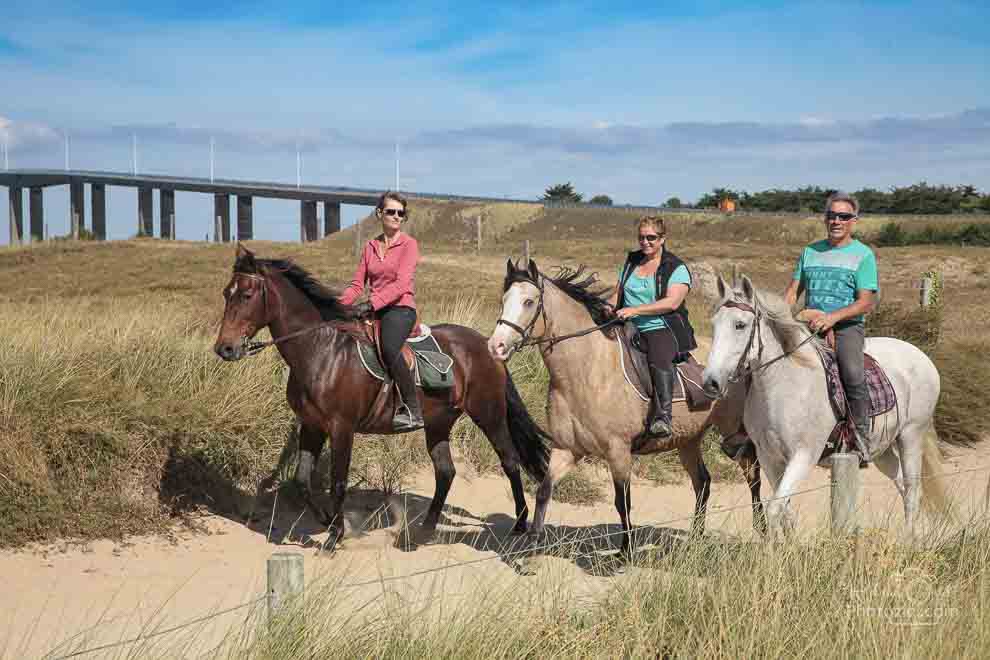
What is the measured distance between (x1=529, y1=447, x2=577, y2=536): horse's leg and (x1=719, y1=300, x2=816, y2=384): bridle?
4.86 feet

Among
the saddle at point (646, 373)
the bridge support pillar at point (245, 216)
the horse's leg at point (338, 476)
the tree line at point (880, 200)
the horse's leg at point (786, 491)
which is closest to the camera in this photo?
the horse's leg at point (786, 491)

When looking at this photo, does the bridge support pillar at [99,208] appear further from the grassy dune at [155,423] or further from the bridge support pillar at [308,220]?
the grassy dune at [155,423]

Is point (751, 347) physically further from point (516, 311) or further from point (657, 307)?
point (516, 311)

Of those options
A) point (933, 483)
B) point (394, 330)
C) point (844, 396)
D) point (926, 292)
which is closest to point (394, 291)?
point (394, 330)

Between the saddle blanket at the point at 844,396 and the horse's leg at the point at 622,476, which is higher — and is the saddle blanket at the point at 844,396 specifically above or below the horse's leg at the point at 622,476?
above

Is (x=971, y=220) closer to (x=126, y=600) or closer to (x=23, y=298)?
(x=23, y=298)

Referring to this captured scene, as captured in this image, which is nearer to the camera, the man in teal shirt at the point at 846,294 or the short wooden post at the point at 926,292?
the man in teal shirt at the point at 846,294

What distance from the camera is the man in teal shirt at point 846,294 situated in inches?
269

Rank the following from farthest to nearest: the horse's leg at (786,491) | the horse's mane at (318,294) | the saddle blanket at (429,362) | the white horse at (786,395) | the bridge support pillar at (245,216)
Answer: the bridge support pillar at (245,216) → the saddle blanket at (429,362) → the horse's mane at (318,294) → the white horse at (786,395) → the horse's leg at (786,491)

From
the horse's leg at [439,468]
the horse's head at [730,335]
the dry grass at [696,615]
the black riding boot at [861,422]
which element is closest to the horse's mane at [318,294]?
the horse's leg at [439,468]

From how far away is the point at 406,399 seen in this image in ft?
26.2

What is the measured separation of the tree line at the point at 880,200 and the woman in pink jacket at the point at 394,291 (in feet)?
201

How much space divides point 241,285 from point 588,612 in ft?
12.8

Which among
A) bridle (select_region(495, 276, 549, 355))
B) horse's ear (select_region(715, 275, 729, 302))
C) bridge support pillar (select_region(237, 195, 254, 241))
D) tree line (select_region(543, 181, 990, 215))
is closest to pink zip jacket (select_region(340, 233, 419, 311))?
bridle (select_region(495, 276, 549, 355))
